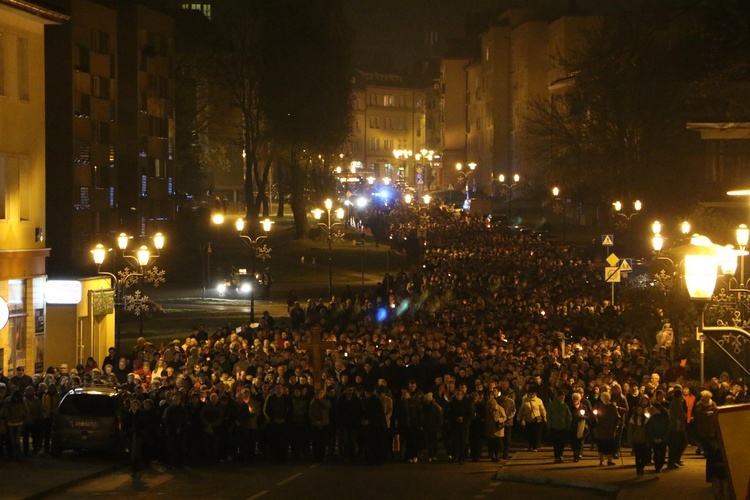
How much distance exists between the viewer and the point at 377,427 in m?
22.2

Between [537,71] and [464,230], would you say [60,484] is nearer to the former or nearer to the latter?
[464,230]

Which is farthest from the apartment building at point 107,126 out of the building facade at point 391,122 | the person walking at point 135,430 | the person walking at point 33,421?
the building facade at point 391,122

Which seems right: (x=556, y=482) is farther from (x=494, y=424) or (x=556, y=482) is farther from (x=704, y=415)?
(x=494, y=424)

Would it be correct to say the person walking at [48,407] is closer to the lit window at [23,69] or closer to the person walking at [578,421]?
the person walking at [578,421]

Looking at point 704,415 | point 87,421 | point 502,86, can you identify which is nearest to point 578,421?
point 704,415

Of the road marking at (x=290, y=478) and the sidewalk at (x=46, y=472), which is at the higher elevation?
the sidewalk at (x=46, y=472)

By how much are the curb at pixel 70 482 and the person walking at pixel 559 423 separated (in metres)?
7.54

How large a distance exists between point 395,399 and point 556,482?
168 inches

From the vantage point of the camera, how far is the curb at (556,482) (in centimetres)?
1902

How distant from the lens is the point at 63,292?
31.0 metres

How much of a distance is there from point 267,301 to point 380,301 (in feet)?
42.8

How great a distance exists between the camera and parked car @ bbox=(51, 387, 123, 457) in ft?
72.2

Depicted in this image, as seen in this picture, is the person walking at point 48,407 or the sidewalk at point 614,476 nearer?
→ the sidewalk at point 614,476

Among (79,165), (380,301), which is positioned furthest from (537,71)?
(380,301)
